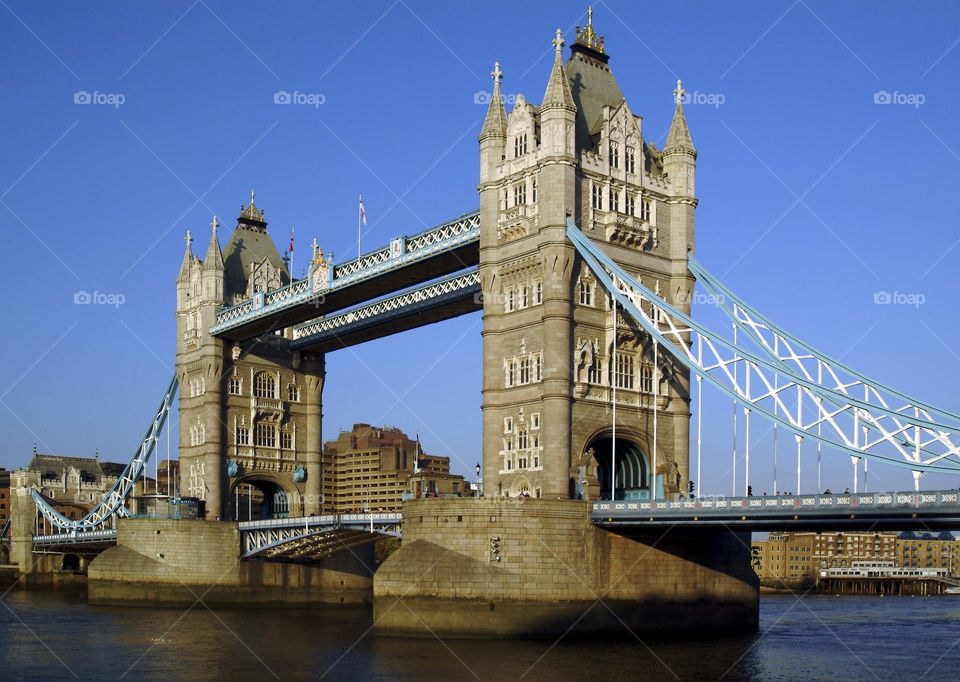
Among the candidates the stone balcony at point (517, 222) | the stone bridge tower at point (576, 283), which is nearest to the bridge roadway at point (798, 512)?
the stone bridge tower at point (576, 283)

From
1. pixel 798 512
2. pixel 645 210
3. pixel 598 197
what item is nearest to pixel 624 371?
pixel 645 210

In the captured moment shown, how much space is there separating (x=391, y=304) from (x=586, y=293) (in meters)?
20.0

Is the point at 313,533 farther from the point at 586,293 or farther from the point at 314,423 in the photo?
the point at 586,293

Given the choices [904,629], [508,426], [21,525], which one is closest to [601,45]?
[508,426]

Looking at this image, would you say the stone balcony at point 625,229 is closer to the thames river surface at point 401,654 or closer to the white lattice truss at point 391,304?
the white lattice truss at point 391,304

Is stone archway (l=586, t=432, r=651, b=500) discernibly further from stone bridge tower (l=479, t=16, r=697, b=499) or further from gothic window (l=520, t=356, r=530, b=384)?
gothic window (l=520, t=356, r=530, b=384)

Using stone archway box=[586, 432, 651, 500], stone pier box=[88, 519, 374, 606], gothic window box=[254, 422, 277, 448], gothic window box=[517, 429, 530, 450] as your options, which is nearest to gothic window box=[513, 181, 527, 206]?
gothic window box=[517, 429, 530, 450]

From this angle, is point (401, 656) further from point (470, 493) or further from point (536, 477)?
point (470, 493)

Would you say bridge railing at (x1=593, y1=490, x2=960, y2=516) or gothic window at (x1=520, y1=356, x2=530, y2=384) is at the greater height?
gothic window at (x1=520, y1=356, x2=530, y2=384)

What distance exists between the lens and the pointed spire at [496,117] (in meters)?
63.9

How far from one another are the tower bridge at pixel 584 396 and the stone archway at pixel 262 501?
16.0 m

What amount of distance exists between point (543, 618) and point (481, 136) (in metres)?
24.3

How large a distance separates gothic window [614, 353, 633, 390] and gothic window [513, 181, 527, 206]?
8695mm

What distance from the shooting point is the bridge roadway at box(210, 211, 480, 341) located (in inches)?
2680
